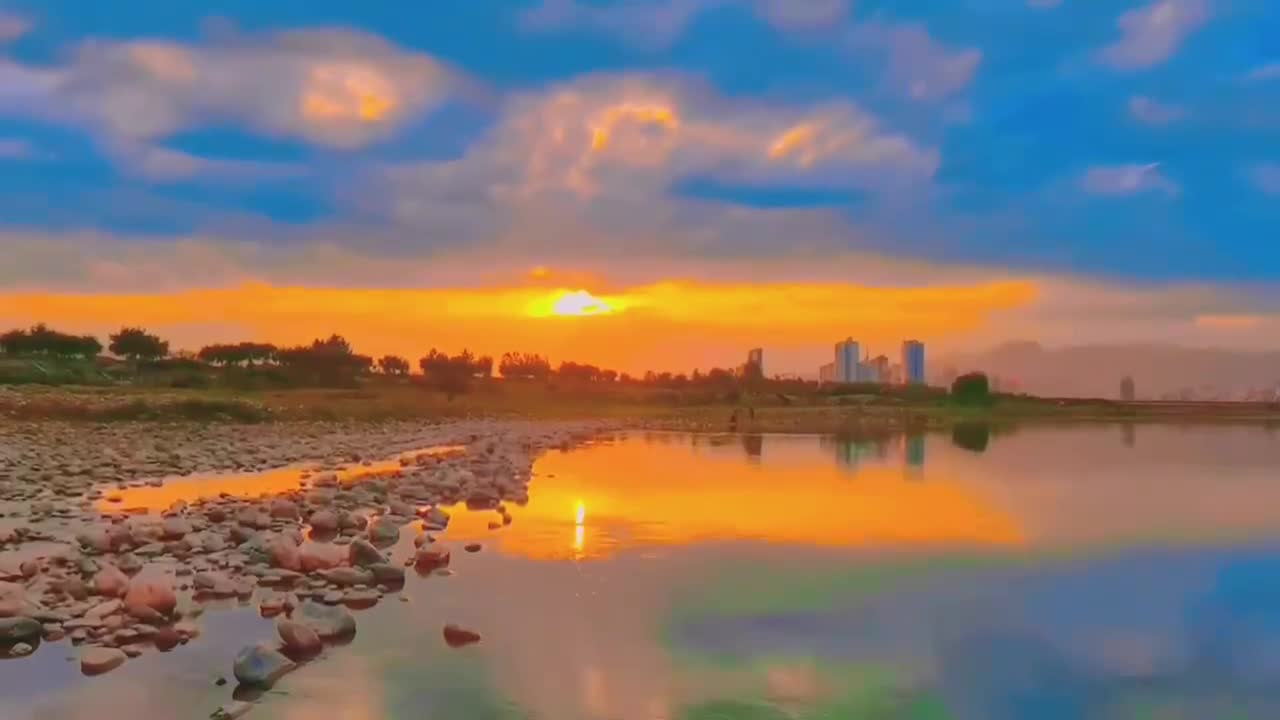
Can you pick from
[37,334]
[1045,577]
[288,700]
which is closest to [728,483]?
[1045,577]

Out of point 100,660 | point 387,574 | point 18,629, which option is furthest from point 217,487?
point 100,660

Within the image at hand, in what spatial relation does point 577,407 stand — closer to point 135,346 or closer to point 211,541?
point 135,346

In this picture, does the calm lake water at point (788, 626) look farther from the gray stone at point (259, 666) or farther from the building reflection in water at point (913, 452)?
the building reflection in water at point (913, 452)

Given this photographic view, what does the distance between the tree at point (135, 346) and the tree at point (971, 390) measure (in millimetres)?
79159

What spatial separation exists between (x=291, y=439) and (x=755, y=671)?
1022 inches

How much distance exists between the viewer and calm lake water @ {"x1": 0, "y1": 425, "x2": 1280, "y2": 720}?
6098mm

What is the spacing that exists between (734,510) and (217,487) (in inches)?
355

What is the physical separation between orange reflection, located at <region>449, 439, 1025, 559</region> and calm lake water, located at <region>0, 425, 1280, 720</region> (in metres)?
0.09

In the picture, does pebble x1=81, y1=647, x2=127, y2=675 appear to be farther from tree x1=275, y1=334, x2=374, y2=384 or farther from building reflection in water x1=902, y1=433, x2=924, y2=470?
tree x1=275, y1=334, x2=374, y2=384

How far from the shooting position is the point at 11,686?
5988 millimetres

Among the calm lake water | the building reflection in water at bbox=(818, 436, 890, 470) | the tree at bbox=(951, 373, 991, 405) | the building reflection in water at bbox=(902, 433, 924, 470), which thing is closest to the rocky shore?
the calm lake water

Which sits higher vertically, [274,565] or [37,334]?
[37,334]

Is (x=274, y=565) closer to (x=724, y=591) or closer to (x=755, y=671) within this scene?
(x=724, y=591)

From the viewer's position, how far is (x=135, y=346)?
8119cm
